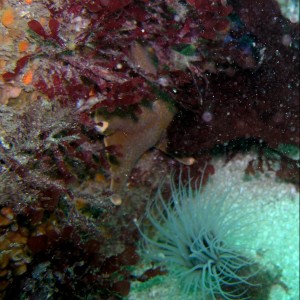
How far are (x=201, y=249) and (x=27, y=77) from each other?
7.74 feet

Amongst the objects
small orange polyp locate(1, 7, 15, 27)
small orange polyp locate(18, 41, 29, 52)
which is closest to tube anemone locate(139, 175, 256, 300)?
small orange polyp locate(18, 41, 29, 52)

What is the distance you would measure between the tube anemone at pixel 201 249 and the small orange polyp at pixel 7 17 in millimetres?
2211

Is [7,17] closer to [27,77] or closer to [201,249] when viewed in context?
[27,77]

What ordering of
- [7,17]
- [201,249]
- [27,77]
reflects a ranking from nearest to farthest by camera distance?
[7,17], [27,77], [201,249]

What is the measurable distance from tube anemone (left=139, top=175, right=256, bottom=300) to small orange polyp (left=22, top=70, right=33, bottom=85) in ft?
6.00

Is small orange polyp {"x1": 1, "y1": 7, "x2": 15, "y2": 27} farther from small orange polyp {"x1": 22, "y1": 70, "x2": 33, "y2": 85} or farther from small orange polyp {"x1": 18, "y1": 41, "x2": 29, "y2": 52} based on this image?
small orange polyp {"x1": 22, "y1": 70, "x2": 33, "y2": 85}

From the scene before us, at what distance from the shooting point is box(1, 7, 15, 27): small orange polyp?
2498 millimetres

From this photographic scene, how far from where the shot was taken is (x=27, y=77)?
2.64 metres

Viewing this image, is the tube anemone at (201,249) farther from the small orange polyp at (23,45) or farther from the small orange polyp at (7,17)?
the small orange polyp at (7,17)

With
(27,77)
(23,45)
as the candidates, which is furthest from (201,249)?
(23,45)

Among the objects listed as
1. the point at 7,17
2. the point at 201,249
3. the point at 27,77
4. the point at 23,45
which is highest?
the point at 7,17

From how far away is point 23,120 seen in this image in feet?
8.41

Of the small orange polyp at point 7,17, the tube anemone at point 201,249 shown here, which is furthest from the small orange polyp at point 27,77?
the tube anemone at point 201,249

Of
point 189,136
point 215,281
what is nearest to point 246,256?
point 215,281
